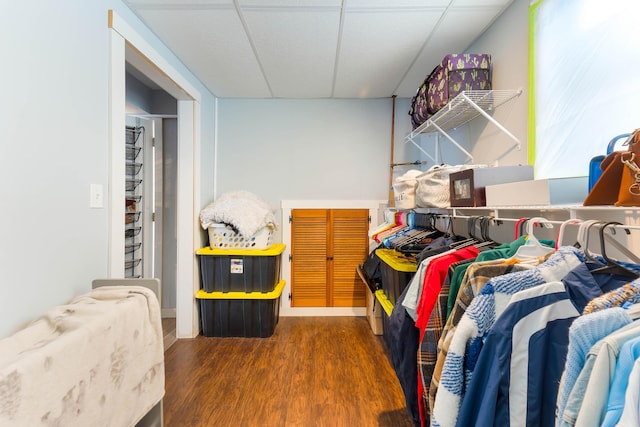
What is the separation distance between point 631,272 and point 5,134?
1867 mm

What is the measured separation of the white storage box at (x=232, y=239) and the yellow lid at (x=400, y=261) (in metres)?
1.08

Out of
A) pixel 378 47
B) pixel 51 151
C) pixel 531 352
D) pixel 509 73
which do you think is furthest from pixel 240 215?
pixel 531 352

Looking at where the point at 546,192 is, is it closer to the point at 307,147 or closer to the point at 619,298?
the point at 619,298

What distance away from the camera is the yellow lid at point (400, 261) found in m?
1.79

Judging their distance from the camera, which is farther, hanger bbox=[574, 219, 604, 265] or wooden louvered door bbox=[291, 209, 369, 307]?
wooden louvered door bbox=[291, 209, 369, 307]

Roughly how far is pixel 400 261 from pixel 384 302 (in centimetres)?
44

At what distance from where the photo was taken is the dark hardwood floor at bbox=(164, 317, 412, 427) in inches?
69.8

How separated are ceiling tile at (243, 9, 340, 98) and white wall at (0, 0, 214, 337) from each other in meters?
0.85

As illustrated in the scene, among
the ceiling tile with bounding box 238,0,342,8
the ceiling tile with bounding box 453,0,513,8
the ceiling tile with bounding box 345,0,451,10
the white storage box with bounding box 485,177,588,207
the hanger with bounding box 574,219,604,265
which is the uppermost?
the ceiling tile with bounding box 238,0,342,8

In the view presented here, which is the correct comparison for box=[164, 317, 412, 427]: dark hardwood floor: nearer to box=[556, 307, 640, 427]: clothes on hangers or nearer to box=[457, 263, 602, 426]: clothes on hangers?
box=[457, 263, 602, 426]: clothes on hangers

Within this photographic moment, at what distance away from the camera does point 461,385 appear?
2.74 ft

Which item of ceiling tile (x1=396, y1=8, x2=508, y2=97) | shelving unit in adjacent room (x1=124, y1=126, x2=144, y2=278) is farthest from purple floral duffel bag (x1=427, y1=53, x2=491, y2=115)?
shelving unit in adjacent room (x1=124, y1=126, x2=144, y2=278)

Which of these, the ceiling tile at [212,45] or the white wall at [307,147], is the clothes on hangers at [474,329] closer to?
the ceiling tile at [212,45]

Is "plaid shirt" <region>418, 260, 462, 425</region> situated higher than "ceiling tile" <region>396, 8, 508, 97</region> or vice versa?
"ceiling tile" <region>396, 8, 508, 97</region>
